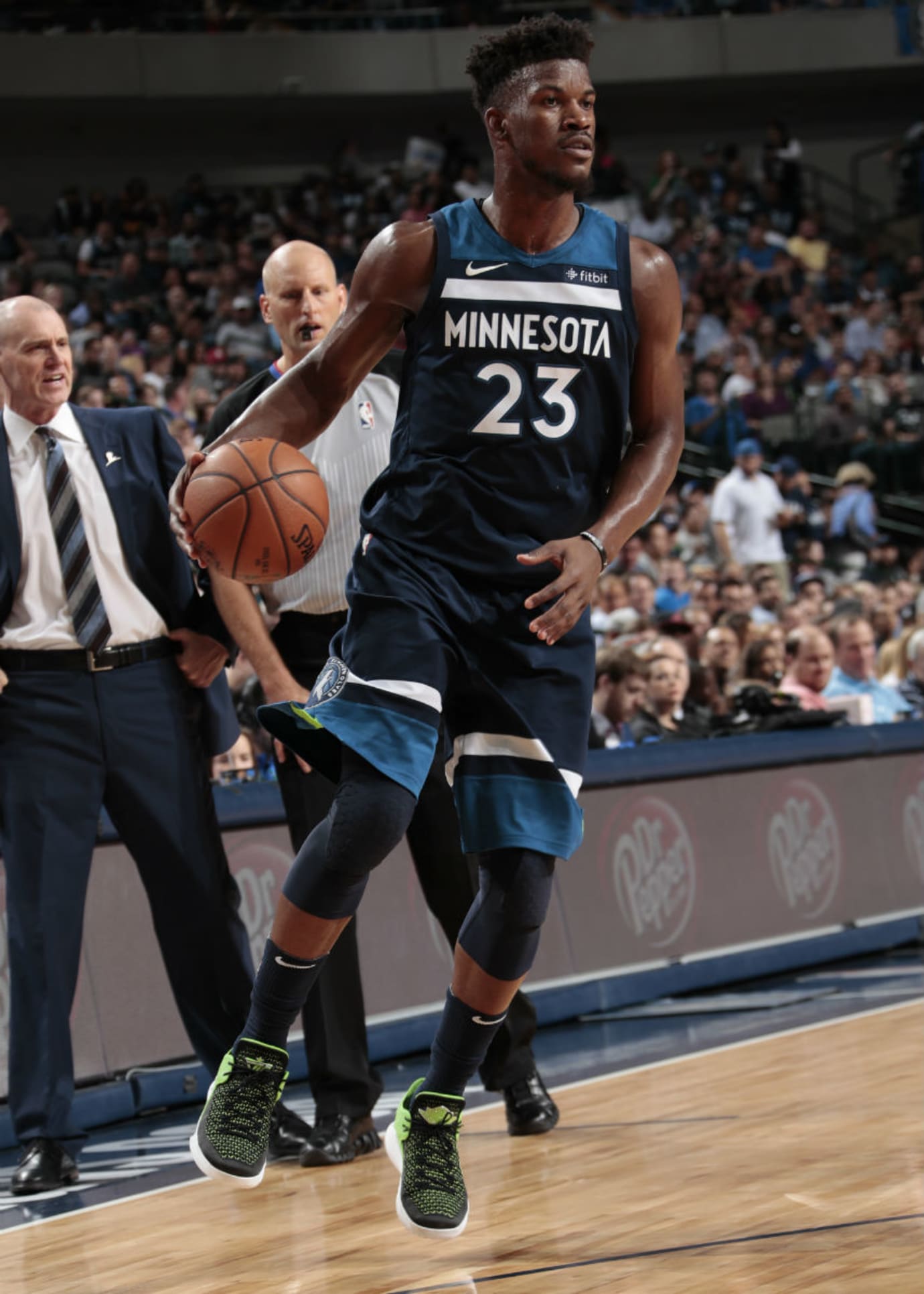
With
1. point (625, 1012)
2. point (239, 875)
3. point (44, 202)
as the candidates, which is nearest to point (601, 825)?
point (625, 1012)

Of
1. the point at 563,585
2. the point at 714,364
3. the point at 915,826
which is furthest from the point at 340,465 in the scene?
the point at 714,364

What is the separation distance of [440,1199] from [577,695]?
1.06m

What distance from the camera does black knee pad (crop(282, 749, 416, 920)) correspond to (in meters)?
3.37

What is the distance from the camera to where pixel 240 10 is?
79.7ft

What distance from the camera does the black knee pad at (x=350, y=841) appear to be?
11.1 ft

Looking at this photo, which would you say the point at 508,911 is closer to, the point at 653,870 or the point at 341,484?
the point at 341,484

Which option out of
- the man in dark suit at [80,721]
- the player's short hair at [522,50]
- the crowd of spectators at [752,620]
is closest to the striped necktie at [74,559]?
the man in dark suit at [80,721]

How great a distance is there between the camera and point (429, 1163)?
351 cm

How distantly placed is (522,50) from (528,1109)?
9.52 ft

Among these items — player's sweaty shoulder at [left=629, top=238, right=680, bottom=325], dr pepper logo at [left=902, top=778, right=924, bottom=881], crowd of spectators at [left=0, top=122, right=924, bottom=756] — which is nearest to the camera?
player's sweaty shoulder at [left=629, top=238, right=680, bottom=325]

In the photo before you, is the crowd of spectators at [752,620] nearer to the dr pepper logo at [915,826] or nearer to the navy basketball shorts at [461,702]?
the dr pepper logo at [915,826]

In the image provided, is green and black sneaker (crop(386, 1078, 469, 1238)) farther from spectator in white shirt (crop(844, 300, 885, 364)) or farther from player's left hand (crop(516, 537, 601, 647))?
spectator in white shirt (crop(844, 300, 885, 364))

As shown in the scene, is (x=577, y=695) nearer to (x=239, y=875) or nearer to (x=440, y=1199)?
(x=440, y=1199)

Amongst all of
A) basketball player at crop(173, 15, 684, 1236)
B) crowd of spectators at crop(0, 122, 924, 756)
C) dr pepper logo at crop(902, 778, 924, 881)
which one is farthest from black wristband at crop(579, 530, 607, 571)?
dr pepper logo at crop(902, 778, 924, 881)
